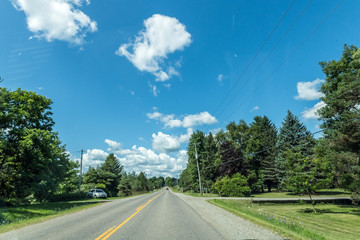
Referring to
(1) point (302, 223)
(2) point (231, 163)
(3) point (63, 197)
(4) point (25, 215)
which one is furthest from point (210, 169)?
(4) point (25, 215)

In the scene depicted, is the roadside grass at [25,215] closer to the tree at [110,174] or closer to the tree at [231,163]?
the tree at [231,163]

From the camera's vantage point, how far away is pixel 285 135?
4119cm

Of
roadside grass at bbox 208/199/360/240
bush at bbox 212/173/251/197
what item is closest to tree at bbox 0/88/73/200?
roadside grass at bbox 208/199/360/240

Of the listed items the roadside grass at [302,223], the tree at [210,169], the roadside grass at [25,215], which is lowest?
the roadside grass at [302,223]

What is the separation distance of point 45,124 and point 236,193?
2898 cm

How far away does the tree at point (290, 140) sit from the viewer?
38438 mm

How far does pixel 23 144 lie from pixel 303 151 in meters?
43.9

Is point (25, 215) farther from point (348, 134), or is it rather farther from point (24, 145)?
point (348, 134)

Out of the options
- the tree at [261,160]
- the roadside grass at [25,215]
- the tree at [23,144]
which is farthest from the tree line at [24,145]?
the tree at [261,160]

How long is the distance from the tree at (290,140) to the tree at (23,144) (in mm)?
39787

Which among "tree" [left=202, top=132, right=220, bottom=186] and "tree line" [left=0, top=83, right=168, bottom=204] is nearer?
"tree line" [left=0, top=83, right=168, bottom=204]

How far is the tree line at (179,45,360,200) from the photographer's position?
18.2m

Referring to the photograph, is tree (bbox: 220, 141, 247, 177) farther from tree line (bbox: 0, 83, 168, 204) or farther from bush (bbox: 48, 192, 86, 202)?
tree line (bbox: 0, 83, 168, 204)

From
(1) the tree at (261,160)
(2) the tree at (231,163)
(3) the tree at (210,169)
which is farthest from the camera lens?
(3) the tree at (210,169)
